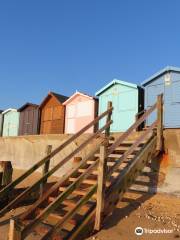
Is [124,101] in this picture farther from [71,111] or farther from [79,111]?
[71,111]

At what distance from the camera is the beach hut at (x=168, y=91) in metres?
13.4

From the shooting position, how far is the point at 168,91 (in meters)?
13.7

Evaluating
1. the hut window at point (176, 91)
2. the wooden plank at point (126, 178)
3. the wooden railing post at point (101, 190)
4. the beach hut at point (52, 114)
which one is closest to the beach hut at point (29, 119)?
the beach hut at point (52, 114)

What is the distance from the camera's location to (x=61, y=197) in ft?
17.0

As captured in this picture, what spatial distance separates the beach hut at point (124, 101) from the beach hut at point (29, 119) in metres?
7.85

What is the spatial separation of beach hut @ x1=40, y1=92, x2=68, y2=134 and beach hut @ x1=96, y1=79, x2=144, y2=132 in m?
4.72

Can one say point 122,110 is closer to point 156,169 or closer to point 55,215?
point 156,169

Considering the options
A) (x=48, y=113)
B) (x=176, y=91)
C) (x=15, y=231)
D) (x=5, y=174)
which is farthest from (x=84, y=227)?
(x=48, y=113)

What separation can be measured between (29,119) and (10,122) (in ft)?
11.1

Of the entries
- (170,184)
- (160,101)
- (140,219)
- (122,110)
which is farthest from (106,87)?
(140,219)

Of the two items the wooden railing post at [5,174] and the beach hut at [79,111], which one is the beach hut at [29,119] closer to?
the beach hut at [79,111]

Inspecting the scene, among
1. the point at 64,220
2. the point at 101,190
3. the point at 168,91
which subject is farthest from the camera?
the point at 168,91

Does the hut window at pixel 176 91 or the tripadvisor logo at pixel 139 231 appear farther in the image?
the hut window at pixel 176 91

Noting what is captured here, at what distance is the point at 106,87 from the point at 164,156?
9.06 meters
